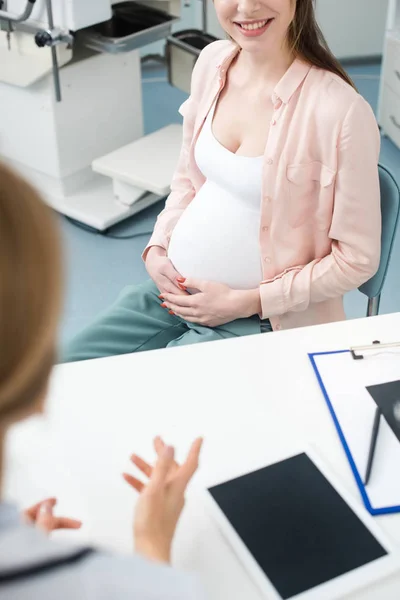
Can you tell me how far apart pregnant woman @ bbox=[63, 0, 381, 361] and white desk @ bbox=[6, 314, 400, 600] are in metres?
0.19

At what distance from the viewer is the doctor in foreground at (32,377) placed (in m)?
0.52

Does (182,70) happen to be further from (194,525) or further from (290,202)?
(194,525)

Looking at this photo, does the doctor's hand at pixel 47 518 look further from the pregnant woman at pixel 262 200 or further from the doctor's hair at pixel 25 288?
the pregnant woman at pixel 262 200

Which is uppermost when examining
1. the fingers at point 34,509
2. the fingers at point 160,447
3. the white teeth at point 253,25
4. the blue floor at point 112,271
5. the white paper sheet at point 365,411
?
the white teeth at point 253,25

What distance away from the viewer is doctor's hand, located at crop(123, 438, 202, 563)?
2.69 feet

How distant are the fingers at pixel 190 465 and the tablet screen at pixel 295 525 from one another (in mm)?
53

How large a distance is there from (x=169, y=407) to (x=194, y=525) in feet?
0.71

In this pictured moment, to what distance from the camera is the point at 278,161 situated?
4.40 ft

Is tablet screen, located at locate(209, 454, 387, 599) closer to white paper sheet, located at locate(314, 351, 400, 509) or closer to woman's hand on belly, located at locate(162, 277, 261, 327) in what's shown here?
white paper sheet, located at locate(314, 351, 400, 509)

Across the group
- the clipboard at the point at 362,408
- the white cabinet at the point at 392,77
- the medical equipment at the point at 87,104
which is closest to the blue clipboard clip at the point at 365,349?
the clipboard at the point at 362,408

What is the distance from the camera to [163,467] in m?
0.91

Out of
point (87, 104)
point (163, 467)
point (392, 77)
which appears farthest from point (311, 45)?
point (392, 77)

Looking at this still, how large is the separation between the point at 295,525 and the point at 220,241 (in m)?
0.66

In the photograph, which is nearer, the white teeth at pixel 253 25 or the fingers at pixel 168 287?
the white teeth at pixel 253 25
